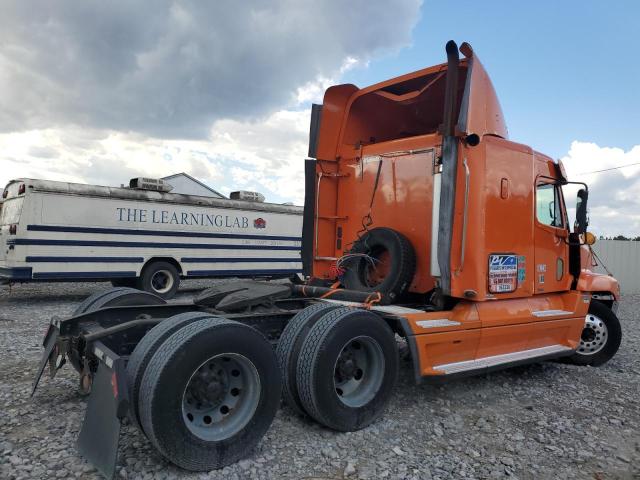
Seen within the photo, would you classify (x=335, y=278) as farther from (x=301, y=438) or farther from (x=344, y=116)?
(x=301, y=438)

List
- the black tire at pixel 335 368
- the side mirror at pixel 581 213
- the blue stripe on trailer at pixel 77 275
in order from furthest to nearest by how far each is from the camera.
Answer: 1. the blue stripe on trailer at pixel 77 275
2. the side mirror at pixel 581 213
3. the black tire at pixel 335 368

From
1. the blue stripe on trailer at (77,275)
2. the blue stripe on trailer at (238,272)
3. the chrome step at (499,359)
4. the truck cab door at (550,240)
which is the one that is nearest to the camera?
the chrome step at (499,359)

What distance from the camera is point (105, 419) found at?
3010 millimetres

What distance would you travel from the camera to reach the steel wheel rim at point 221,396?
3.26 m

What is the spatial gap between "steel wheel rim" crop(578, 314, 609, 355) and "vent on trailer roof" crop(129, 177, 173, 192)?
365 inches

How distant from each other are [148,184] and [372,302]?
27.1 ft

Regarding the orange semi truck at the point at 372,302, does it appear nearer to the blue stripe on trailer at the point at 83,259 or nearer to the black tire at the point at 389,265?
the black tire at the point at 389,265

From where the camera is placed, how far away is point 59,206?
33.2 ft

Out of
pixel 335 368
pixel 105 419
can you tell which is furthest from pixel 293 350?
pixel 105 419

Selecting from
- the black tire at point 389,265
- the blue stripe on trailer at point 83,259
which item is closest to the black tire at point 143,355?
the black tire at point 389,265

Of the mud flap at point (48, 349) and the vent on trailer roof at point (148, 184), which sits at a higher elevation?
the vent on trailer roof at point (148, 184)

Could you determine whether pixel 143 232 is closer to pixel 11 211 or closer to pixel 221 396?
pixel 11 211

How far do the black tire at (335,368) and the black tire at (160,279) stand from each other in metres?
8.42

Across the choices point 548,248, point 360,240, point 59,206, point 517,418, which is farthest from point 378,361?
point 59,206
